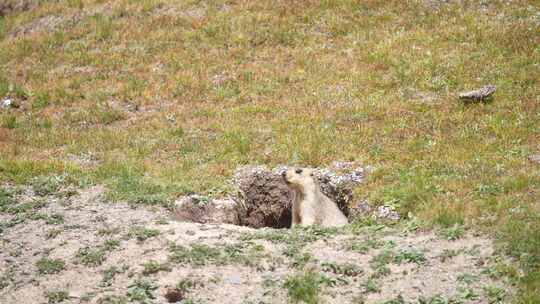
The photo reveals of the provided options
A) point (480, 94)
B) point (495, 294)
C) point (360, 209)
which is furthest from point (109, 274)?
point (480, 94)

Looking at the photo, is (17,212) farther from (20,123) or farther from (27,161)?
(20,123)

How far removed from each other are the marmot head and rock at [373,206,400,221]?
1660mm

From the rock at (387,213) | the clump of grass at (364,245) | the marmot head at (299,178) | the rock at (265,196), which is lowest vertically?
the rock at (265,196)

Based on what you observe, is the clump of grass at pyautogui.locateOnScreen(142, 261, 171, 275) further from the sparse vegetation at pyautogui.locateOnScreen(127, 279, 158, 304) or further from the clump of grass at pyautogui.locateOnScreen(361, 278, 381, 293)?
the clump of grass at pyautogui.locateOnScreen(361, 278, 381, 293)

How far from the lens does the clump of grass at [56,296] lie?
1229cm

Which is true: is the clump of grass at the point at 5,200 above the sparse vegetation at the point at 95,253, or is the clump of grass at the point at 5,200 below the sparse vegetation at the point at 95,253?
below

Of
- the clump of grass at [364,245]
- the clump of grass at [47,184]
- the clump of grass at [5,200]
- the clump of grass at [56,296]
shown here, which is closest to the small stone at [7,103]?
the clump of grass at [47,184]

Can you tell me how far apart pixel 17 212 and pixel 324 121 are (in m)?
9.34

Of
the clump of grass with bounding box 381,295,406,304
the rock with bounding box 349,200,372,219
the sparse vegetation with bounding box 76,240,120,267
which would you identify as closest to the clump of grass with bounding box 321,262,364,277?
the clump of grass with bounding box 381,295,406,304

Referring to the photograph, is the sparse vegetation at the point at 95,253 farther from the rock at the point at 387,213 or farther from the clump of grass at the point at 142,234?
the rock at the point at 387,213

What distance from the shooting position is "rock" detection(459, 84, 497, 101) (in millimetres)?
21750

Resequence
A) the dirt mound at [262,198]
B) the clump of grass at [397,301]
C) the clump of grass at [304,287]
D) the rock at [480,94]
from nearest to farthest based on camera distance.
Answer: the clump of grass at [397,301]
the clump of grass at [304,287]
the dirt mound at [262,198]
the rock at [480,94]

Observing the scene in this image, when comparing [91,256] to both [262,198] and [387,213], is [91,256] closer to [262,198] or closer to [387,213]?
[262,198]

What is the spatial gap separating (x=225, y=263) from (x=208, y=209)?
13.2ft
